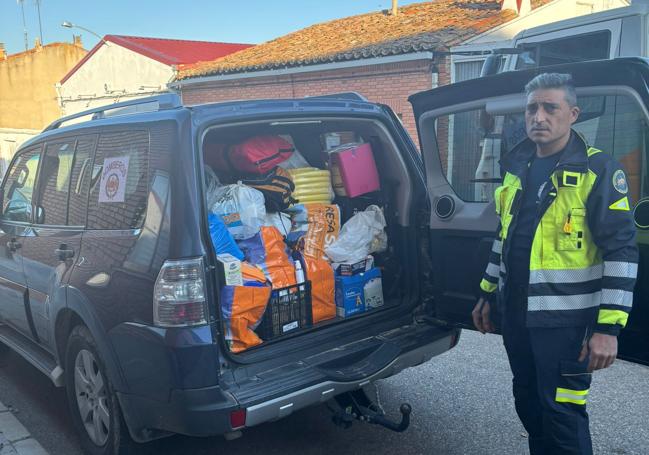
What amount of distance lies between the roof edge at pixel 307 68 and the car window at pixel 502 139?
10.3m

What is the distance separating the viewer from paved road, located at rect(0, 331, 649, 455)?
133 inches

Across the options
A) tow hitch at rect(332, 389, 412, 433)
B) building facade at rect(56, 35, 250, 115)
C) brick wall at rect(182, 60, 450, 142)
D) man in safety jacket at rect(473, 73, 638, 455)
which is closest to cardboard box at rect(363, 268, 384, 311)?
tow hitch at rect(332, 389, 412, 433)

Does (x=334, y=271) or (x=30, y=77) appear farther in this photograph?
(x=30, y=77)

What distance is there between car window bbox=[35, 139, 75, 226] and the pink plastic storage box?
1.55 metres

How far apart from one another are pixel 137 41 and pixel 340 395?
2313cm

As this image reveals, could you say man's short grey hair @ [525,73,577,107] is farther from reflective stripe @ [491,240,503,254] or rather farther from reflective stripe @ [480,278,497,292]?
reflective stripe @ [480,278,497,292]

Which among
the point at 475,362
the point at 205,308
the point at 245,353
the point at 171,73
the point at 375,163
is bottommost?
the point at 475,362

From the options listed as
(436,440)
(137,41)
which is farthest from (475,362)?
(137,41)

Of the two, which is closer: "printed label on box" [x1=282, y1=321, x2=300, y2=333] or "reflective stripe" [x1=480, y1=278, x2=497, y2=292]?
"reflective stripe" [x1=480, y1=278, x2=497, y2=292]

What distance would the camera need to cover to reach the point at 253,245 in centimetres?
333

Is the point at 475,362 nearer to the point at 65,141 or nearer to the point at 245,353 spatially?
the point at 245,353

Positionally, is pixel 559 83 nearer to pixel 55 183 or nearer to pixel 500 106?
pixel 500 106

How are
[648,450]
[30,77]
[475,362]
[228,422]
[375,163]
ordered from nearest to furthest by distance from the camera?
[228,422]
[648,450]
[375,163]
[475,362]
[30,77]

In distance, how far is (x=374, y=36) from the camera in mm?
16031
